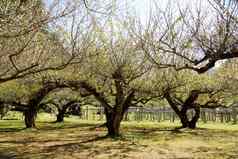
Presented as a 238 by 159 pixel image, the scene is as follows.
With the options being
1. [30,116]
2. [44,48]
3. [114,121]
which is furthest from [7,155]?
[30,116]

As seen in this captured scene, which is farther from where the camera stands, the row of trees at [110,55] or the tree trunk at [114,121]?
the tree trunk at [114,121]

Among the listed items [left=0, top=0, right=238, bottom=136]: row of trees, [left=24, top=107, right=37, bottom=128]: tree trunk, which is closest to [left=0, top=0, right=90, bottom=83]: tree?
[left=0, top=0, right=238, bottom=136]: row of trees

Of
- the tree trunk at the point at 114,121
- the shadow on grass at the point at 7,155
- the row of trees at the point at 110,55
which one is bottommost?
the shadow on grass at the point at 7,155

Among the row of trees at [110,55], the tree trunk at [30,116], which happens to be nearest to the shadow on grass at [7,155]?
the row of trees at [110,55]

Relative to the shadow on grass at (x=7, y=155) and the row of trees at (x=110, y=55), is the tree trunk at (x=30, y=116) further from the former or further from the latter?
the shadow on grass at (x=7, y=155)

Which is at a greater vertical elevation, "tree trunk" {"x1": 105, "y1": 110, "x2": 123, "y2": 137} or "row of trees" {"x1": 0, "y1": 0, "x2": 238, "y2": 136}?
"row of trees" {"x1": 0, "y1": 0, "x2": 238, "y2": 136}

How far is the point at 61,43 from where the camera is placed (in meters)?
14.1

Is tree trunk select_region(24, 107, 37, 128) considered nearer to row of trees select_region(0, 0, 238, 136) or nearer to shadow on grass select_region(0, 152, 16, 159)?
row of trees select_region(0, 0, 238, 136)

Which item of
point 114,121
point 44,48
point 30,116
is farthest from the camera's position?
point 30,116

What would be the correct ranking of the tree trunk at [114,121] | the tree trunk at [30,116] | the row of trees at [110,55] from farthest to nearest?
the tree trunk at [30,116]
the tree trunk at [114,121]
the row of trees at [110,55]

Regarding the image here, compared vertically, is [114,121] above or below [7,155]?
above

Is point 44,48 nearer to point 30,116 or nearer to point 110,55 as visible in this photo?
point 110,55

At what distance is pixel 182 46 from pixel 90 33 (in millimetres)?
3387

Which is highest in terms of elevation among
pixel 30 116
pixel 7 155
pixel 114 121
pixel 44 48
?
pixel 44 48
